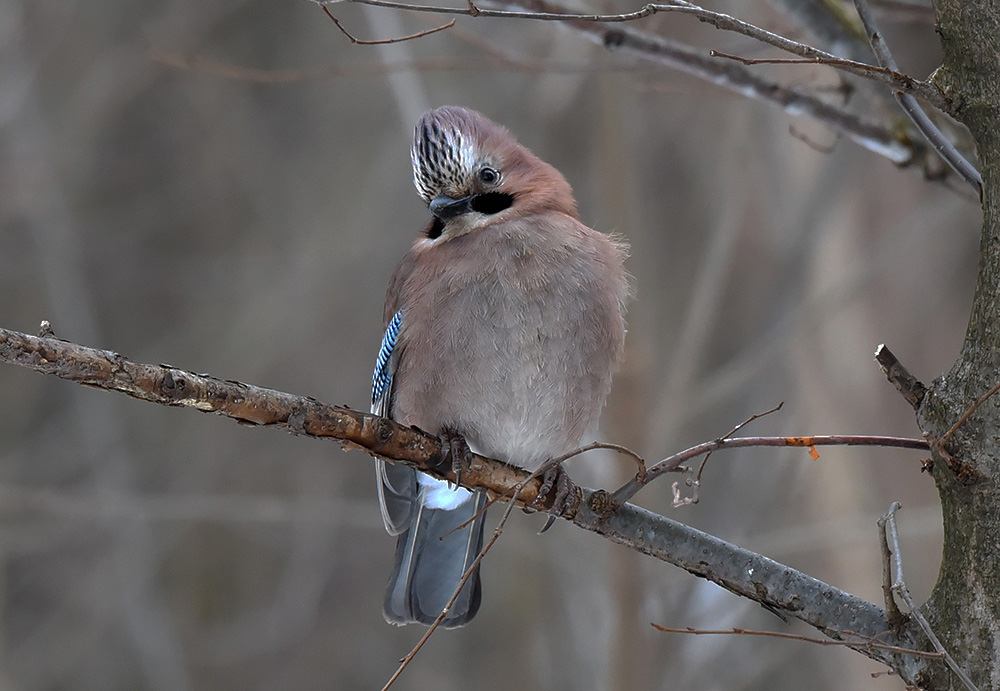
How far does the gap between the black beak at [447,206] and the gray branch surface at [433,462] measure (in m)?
1.06

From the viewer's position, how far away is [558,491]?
268 cm

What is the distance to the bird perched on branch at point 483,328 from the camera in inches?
129

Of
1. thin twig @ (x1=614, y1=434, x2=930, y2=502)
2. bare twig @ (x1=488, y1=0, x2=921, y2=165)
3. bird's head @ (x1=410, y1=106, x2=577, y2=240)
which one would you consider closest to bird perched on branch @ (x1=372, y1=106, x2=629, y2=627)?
bird's head @ (x1=410, y1=106, x2=577, y2=240)

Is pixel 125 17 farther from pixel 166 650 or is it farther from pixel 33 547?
pixel 166 650

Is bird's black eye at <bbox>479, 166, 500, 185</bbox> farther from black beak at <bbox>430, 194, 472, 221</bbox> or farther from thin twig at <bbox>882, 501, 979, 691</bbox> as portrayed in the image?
thin twig at <bbox>882, 501, 979, 691</bbox>

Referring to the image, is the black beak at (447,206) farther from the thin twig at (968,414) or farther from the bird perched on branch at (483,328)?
the thin twig at (968,414)

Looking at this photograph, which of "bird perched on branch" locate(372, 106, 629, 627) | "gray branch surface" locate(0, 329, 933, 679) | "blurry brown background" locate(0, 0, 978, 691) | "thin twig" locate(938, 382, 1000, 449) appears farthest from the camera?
"blurry brown background" locate(0, 0, 978, 691)

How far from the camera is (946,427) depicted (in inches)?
72.7

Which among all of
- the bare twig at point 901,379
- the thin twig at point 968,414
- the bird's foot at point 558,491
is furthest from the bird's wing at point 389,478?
the thin twig at point 968,414

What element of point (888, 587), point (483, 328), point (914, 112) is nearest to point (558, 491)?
point (483, 328)

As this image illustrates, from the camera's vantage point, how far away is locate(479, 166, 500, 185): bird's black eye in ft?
11.5

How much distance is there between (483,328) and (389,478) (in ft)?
2.51

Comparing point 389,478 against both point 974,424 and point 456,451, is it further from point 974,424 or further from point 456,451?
point 974,424

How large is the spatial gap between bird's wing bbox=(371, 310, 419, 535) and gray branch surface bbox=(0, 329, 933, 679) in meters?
1.01
